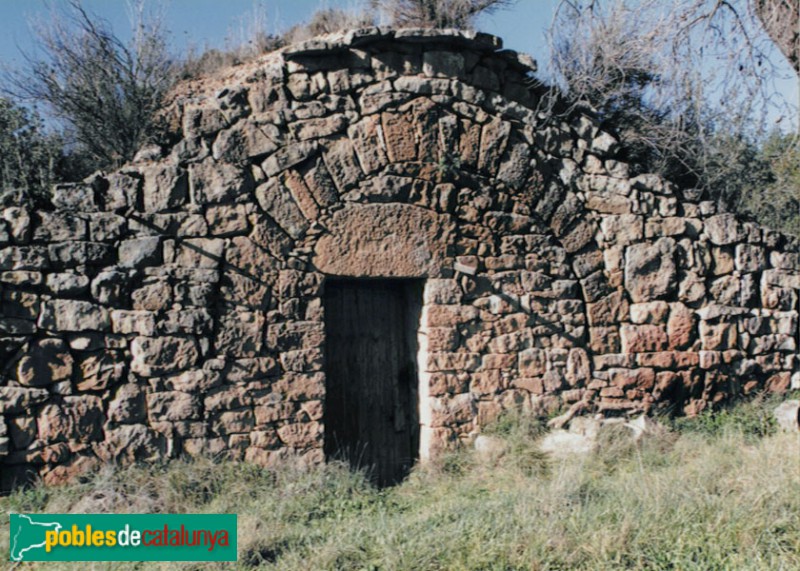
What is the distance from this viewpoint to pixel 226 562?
3.83 m

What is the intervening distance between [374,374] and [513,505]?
1985mm

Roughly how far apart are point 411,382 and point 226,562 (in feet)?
8.61

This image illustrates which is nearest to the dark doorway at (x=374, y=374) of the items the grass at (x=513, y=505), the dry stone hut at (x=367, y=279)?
the dry stone hut at (x=367, y=279)

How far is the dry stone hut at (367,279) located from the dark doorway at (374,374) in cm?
2

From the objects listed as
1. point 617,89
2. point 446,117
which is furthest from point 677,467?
point 617,89

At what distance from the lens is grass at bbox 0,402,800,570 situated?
3812mm

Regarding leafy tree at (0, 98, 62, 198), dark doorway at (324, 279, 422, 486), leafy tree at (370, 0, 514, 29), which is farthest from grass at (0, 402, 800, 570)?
leafy tree at (370, 0, 514, 29)

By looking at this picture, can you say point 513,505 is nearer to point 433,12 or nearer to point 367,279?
point 367,279

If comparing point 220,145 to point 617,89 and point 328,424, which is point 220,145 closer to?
point 328,424

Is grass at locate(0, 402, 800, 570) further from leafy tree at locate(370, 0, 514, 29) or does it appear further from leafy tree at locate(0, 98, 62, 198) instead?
leafy tree at locate(370, 0, 514, 29)

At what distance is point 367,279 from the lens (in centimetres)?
599

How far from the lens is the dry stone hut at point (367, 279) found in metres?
5.03

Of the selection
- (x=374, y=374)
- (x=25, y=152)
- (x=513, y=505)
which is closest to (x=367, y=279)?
(x=374, y=374)

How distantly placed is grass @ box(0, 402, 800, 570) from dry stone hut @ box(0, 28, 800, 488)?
0.92 ft
